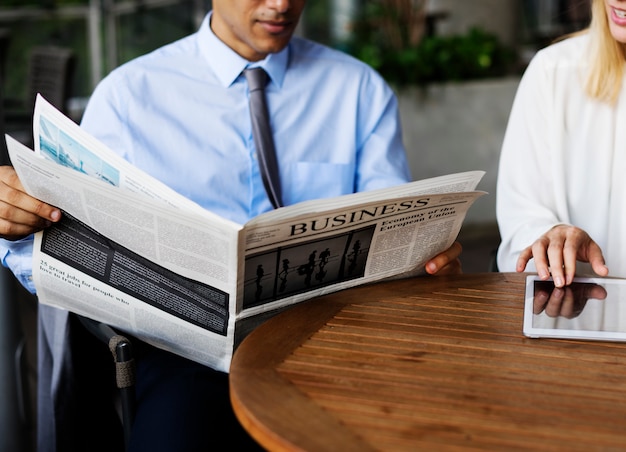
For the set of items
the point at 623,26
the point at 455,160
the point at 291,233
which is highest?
the point at 623,26

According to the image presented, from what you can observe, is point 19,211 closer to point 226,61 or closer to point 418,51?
point 226,61

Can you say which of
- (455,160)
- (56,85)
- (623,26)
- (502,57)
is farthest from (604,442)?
(502,57)

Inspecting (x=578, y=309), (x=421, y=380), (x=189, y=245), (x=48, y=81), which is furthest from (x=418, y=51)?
(x=421, y=380)

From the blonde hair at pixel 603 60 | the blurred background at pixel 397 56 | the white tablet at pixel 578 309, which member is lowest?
the blurred background at pixel 397 56

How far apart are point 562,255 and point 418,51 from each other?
12.7ft

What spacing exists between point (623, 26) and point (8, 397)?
1501 millimetres

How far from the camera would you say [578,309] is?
1268 millimetres

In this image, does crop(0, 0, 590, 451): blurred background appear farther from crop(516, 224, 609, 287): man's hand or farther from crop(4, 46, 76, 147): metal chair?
crop(516, 224, 609, 287): man's hand

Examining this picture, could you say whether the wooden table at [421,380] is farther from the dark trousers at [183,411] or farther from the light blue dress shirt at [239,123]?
the light blue dress shirt at [239,123]

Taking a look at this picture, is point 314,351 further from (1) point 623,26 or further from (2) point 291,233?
(1) point 623,26

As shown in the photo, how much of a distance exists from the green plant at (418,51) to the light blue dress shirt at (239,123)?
3253 millimetres

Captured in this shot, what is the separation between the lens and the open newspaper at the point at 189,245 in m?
1.20

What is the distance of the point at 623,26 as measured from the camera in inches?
64.2

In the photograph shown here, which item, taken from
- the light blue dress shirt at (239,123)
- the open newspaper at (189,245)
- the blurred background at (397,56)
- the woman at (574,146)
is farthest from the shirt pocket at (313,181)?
the blurred background at (397,56)
